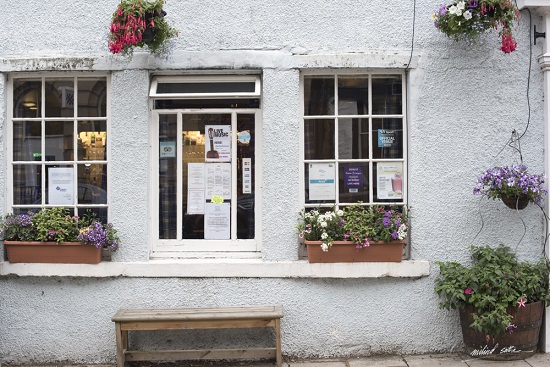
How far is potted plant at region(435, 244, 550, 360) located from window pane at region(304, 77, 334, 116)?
202cm

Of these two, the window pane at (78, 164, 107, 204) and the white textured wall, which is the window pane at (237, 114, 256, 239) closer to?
the white textured wall

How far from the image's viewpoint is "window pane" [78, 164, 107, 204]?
6.51 m

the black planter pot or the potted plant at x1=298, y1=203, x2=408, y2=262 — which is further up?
the black planter pot

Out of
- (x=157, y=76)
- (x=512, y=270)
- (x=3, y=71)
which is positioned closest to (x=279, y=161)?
(x=157, y=76)

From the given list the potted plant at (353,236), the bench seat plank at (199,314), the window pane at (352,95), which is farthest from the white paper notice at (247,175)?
the bench seat plank at (199,314)

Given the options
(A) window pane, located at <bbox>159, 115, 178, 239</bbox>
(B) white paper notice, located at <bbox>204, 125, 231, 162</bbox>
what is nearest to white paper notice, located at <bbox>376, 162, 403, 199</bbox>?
(B) white paper notice, located at <bbox>204, 125, 231, 162</bbox>

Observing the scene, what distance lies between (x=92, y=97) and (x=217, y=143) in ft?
4.60

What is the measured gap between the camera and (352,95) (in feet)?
21.5

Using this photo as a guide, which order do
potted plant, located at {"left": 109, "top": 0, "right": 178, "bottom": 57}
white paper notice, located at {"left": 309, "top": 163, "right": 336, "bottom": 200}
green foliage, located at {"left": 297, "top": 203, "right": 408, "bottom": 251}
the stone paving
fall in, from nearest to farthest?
potted plant, located at {"left": 109, "top": 0, "right": 178, "bottom": 57} → the stone paving → green foliage, located at {"left": 297, "top": 203, "right": 408, "bottom": 251} → white paper notice, located at {"left": 309, "top": 163, "right": 336, "bottom": 200}

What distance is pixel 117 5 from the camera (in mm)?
6305

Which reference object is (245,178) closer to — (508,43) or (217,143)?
(217,143)

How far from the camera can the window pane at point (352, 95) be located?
654cm

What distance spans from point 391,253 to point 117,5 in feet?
12.4

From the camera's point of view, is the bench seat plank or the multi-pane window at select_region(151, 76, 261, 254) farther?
the multi-pane window at select_region(151, 76, 261, 254)
